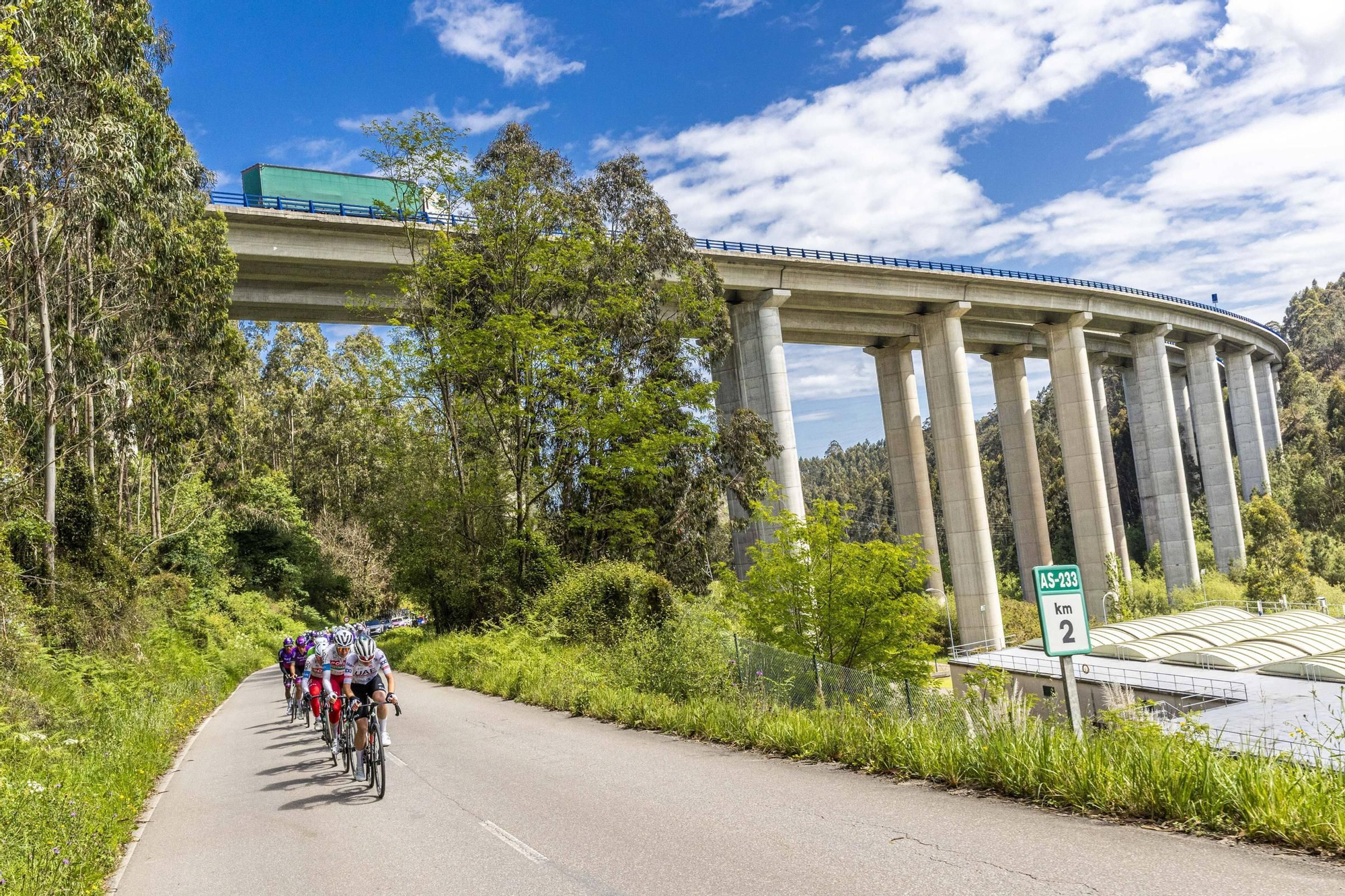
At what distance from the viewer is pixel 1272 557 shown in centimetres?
5688

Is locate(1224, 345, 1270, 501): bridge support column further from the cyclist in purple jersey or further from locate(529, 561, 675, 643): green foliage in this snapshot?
the cyclist in purple jersey

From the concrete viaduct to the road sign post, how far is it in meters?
26.8

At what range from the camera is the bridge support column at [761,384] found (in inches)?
1484

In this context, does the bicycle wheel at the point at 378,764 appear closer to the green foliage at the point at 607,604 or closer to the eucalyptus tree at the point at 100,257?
the eucalyptus tree at the point at 100,257

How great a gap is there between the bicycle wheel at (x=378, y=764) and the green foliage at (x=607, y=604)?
33.9ft

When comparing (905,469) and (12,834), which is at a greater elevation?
(905,469)

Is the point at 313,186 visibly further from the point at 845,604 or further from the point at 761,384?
the point at 845,604

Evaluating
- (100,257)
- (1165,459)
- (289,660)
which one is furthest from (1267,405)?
(100,257)

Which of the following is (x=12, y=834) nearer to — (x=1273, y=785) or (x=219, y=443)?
(x=1273, y=785)

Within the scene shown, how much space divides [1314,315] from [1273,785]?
7295 inches

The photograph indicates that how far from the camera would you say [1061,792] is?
641cm

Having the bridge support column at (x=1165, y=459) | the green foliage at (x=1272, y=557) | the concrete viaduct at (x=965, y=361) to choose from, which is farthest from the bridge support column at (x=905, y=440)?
the green foliage at (x=1272, y=557)

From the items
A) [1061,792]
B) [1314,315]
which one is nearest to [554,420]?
[1061,792]

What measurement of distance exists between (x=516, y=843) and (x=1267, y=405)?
93.3 m
